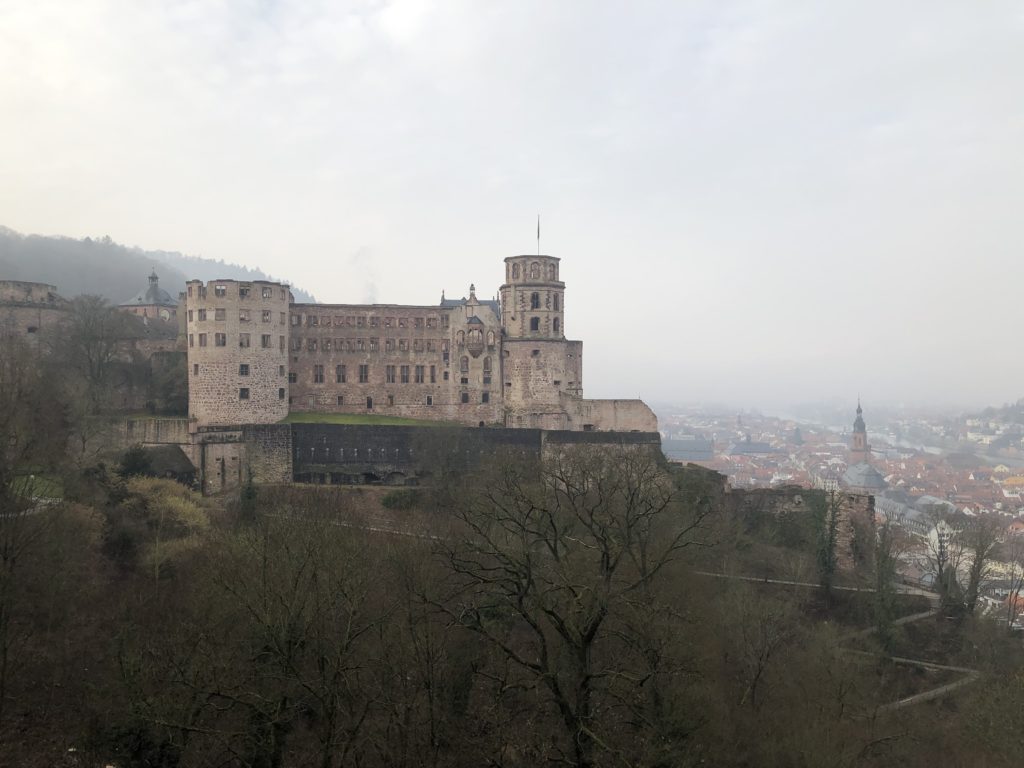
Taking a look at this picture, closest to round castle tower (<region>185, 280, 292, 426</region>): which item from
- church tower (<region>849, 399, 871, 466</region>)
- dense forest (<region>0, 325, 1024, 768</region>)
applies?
dense forest (<region>0, 325, 1024, 768</region>)

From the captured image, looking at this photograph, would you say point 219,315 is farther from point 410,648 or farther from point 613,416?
point 410,648

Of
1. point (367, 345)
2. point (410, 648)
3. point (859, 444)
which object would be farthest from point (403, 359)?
point (859, 444)

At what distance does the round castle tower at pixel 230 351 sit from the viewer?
49.0 metres

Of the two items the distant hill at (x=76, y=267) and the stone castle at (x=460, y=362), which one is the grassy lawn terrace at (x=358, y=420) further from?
the distant hill at (x=76, y=267)

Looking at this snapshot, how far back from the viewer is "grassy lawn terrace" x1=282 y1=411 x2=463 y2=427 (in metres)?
51.8

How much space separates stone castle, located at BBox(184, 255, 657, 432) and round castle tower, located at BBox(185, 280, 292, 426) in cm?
367

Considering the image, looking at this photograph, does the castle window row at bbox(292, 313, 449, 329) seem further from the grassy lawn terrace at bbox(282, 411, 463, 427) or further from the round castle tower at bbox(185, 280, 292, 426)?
the grassy lawn terrace at bbox(282, 411, 463, 427)

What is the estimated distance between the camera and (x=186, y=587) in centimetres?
2828

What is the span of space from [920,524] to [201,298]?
59613 millimetres

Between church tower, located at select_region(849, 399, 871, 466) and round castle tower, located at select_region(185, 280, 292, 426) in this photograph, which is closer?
round castle tower, located at select_region(185, 280, 292, 426)

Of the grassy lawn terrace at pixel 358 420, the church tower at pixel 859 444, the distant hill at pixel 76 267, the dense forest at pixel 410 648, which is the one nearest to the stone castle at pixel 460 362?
the grassy lawn terrace at pixel 358 420

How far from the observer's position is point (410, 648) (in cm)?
2209

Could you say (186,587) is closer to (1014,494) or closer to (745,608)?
(745,608)

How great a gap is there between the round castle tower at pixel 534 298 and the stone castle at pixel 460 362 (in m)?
0.07
